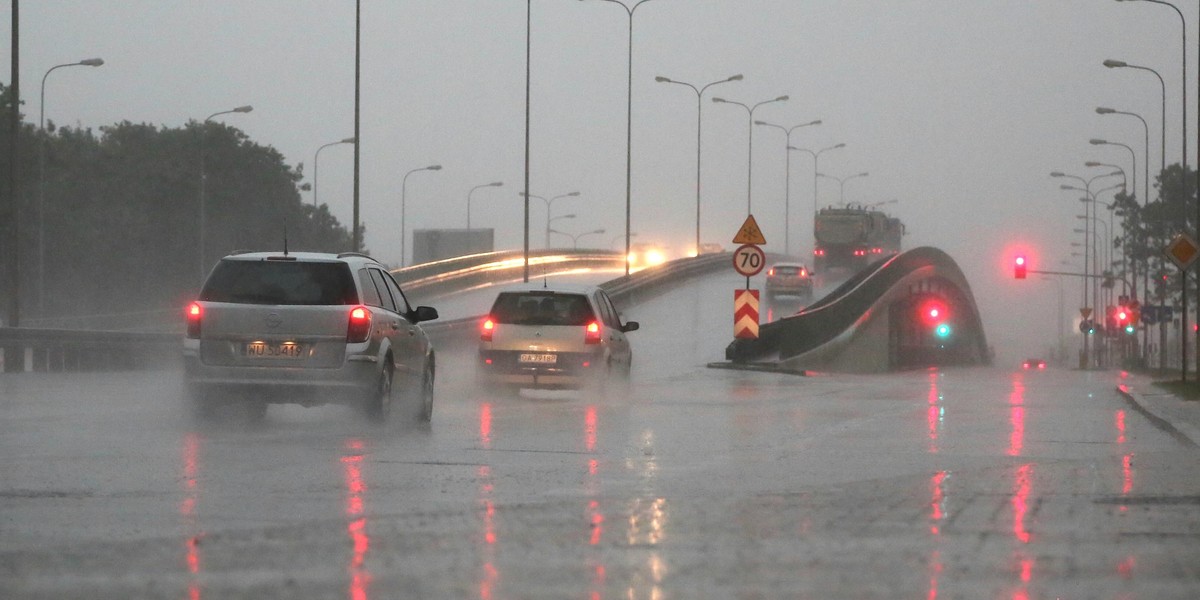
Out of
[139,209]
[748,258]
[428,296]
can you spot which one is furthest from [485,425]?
[139,209]

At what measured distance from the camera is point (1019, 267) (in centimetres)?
7631

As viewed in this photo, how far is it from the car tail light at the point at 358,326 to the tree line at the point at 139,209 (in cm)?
5458

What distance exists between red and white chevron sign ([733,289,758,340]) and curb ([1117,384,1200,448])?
10.4 m

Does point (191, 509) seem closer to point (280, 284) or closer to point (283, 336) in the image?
point (283, 336)

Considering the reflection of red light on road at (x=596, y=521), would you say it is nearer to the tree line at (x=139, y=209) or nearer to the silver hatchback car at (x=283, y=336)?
the silver hatchback car at (x=283, y=336)

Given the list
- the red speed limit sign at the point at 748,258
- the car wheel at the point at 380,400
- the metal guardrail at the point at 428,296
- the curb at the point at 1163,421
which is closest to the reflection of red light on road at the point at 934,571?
the curb at the point at 1163,421

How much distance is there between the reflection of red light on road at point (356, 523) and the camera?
7.29m

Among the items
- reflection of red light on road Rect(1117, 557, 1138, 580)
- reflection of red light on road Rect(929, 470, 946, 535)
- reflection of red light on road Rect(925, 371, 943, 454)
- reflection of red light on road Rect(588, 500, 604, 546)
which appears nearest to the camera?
reflection of red light on road Rect(1117, 557, 1138, 580)

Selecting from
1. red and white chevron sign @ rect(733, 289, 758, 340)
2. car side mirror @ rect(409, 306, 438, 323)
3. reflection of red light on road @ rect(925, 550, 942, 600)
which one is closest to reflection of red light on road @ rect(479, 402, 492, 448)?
car side mirror @ rect(409, 306, 438, 323)

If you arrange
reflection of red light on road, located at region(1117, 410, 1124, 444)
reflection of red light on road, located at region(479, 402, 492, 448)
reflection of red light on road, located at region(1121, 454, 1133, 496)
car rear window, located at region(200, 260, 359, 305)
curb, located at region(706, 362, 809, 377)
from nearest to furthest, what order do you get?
reflection of red light on road, located at region(1121, 454, 1133, 496) → reflection of red light on road, located at region(479, 402, 492, 448) → car rear window, located at region(200, 260, 359, 305) → reflection of red light on road, located at region(1117, 410, 1124, 444) → curb, located at region(706, 362, 809, 377)

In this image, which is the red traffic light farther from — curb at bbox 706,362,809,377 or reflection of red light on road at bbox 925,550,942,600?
reflection of red light on road at bbox 925,550,942,600

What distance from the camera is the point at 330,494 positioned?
34.9 ft

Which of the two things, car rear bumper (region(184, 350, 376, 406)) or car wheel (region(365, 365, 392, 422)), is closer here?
car rear bumper (region(184, 350, 376, 406))

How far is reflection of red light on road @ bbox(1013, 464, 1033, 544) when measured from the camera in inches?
359
